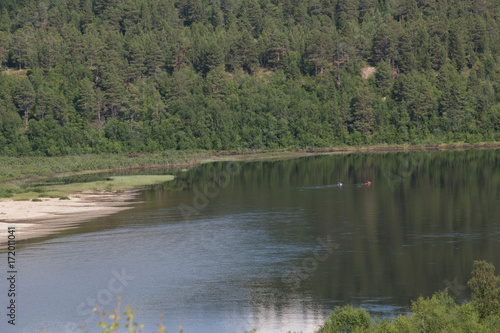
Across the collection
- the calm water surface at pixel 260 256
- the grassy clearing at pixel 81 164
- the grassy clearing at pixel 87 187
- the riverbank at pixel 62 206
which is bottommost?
the calm water surface at pixel 260 256

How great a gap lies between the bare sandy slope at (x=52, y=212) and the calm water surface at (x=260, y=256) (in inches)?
115

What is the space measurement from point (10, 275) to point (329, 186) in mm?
68098

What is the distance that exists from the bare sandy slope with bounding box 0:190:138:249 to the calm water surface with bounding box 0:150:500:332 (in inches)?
115

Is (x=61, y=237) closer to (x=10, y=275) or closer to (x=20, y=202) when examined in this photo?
(x=10, y=275)

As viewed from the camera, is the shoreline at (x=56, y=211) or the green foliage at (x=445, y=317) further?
the shoreline at (x=56, y=211)

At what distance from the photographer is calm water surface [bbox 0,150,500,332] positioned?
48188 millimetres

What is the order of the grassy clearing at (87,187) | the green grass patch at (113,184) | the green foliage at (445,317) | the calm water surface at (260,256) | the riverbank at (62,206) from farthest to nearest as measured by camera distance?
the green grass patch at (113,184) → the grassy clearing at (87,187) → the riverbank at (62,206) → the calm water surface at (260,256) → the green foliage at (445,317)

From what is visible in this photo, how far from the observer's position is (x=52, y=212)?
8669 cm

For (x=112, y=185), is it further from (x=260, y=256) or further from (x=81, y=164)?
(x=260, y=256)

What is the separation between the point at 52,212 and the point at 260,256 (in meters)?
37.2

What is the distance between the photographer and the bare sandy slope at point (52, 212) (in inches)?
2941

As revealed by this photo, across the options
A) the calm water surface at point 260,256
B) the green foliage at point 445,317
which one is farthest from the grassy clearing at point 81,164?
the green foliage at point 445,317

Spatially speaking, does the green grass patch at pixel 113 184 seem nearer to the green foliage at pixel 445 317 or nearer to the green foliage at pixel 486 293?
the green foliage at pixel 445 317

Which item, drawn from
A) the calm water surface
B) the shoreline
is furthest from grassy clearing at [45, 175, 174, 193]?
the calm water surface
